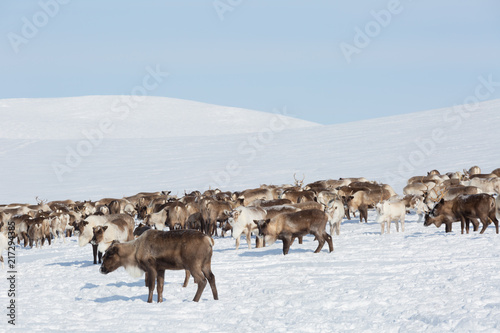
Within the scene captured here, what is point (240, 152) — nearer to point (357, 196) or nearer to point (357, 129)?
point (357, 129)

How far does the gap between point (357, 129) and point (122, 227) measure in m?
57.0

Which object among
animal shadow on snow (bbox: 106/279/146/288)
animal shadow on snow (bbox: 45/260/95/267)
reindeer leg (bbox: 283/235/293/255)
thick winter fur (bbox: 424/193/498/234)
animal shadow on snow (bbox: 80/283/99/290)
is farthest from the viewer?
animal shadow on snow (bbox: 45/260/95/267)

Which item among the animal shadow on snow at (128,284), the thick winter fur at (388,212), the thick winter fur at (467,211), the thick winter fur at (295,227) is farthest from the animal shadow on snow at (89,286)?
the thick winter fur at (467,211)

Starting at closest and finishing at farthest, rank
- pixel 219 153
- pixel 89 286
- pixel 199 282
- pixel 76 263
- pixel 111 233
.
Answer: pixel 199 282
pixel 89 286
pixel 111 233
pixel 76 263
pixel 219 153

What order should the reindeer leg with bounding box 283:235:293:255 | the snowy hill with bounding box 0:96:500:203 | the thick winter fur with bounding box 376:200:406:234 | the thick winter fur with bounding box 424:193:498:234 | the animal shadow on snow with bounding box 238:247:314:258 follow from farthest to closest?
the snowy hill with bounding box 0:96:500:203 < the thick winter fur with bounding box 376:200:406:234 < the thick winter fur with bounding box 424:193:498:234 < the animal shadow on snow with bounding box 238:247:314:258 < the reindeer leg with bounding box 283:235:293:255

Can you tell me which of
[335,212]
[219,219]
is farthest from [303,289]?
[219,219]

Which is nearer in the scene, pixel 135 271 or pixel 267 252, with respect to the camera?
pixel 135 271

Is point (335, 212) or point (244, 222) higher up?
point (335, 212)

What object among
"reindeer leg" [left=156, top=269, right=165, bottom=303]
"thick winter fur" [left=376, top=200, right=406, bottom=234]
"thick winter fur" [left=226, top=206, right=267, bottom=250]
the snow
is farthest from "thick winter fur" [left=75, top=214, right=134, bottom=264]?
"thick winter fur" [left=376, top=200, right=406, bottom=234]

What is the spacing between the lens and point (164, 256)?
11164 mm

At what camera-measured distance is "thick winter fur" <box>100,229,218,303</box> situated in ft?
35.7

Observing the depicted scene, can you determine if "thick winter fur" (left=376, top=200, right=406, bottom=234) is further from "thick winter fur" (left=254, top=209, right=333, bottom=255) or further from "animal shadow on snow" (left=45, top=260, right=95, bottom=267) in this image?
"animal shadow on snow" (left=45, top=260, right=95, bottom=267)

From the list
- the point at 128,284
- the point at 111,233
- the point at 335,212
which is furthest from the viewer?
the point at 335,212

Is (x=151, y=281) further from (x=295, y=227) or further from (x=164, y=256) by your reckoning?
(x=295, y=227)
